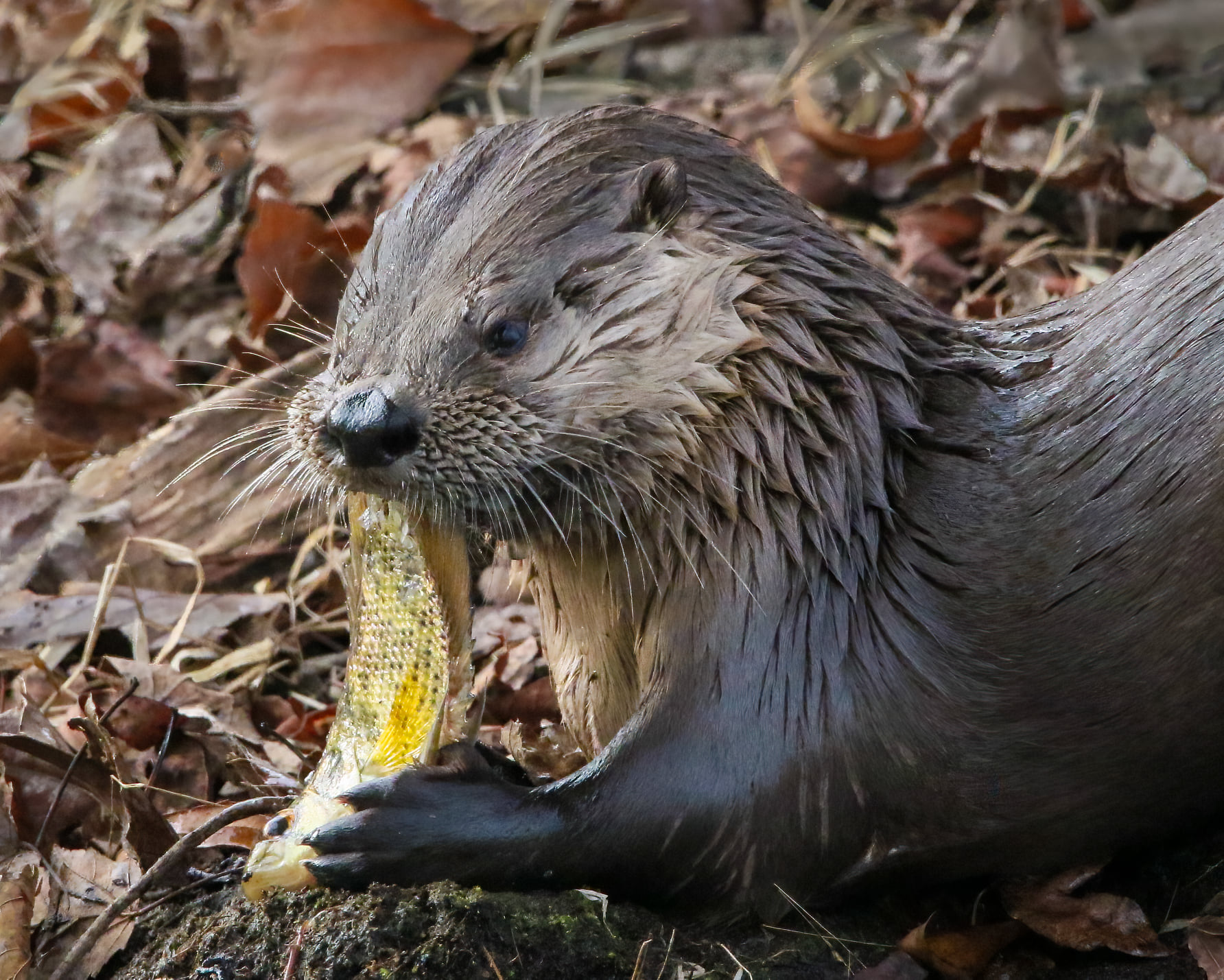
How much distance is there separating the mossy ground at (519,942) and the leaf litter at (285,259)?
0.01m

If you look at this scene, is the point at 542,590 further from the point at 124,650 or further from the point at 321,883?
the point at 124,650

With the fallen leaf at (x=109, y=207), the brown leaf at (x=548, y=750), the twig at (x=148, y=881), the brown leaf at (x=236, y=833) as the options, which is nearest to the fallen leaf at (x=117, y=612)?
the brown leaf at (x=236, y=833)

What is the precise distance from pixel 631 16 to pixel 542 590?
2.53 metres

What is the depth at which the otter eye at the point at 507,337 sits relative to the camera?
2.09 m

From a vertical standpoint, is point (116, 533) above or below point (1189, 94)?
below

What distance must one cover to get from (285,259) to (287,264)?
13 millimetres

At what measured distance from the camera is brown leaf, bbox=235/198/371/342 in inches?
142

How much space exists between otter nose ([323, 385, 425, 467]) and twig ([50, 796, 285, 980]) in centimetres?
52

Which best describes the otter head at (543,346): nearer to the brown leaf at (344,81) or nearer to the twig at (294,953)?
the twig at (294,953)

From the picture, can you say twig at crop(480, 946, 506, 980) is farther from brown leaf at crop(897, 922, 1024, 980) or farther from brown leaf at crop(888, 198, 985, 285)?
brown leaf at crop(888, 198, 985, 285)

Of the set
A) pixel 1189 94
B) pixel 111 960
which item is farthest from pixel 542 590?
pixel 1189 94

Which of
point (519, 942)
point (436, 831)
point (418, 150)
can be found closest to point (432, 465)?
point (436, 831)

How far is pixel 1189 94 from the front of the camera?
149 inches

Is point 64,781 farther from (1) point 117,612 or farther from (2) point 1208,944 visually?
(2) point 1208,944
